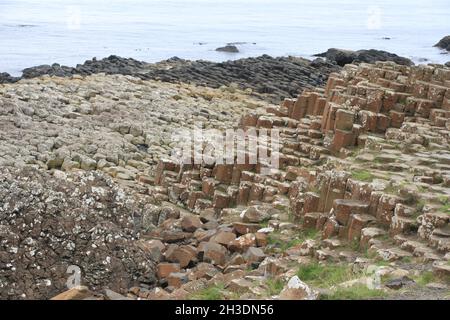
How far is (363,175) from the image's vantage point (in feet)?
56.0

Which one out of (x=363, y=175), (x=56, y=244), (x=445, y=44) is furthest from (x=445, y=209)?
(x=445, y=44)

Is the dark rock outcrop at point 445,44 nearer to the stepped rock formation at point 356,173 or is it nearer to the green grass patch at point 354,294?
the stepped rock formation at point 356,173

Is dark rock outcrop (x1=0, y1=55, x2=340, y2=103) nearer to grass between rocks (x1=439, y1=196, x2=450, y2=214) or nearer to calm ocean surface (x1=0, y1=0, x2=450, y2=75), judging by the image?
calm ocean surface (x1=0, y1=0, x2=450, y2=75)

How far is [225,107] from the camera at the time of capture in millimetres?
34156

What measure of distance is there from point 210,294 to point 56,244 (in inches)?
124

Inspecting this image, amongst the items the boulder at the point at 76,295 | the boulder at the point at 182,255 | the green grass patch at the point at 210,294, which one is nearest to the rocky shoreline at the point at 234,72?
the boulder at the point at 182,255

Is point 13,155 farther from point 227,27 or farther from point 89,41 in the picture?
point 227,27

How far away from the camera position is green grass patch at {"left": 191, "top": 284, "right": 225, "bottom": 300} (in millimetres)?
13765

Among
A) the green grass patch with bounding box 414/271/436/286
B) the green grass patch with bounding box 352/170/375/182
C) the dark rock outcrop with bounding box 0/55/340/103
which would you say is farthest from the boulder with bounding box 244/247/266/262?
the dark rock outcrop with bounding box 0/55/340/103

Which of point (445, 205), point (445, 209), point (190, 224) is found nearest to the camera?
point (445, 209)

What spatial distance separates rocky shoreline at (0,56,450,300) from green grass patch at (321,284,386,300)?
28mm

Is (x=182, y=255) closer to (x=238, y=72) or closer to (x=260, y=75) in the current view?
(x=260, y=75)

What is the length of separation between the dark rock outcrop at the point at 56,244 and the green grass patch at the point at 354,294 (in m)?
4.82
